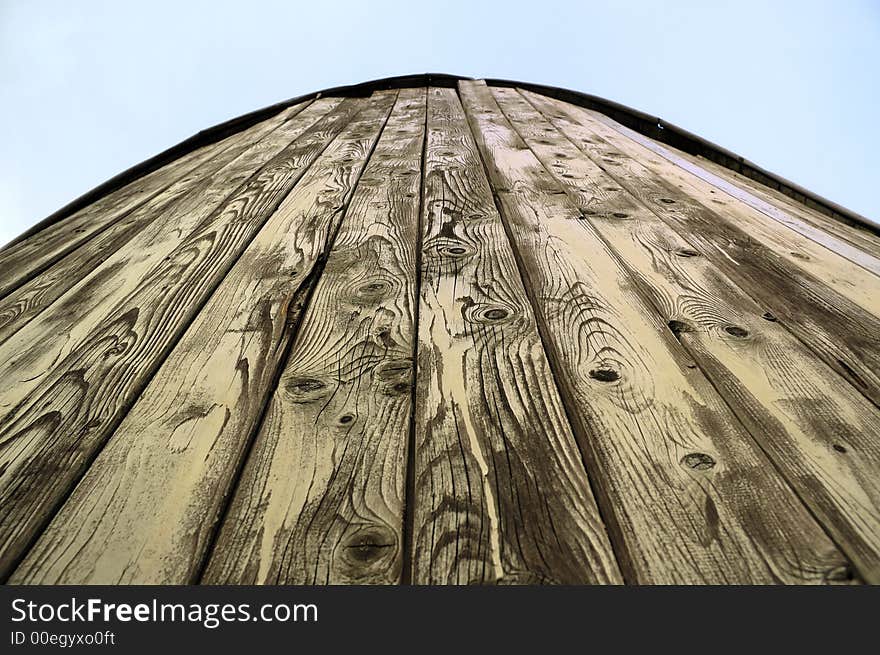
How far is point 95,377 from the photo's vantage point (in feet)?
3.42

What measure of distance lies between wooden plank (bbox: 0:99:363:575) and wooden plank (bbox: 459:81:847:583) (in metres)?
0.57

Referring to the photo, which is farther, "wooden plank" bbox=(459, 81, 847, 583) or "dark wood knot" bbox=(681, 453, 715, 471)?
"dark wood knot" bbox=(681, 453, 715, 471)

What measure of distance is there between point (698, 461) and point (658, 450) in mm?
43

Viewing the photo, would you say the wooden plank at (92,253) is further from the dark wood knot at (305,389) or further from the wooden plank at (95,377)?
the dark wood knot at (305,389)

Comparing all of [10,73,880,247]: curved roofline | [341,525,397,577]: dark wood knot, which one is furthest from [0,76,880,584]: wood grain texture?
[10,73,880,247]: curved roofline

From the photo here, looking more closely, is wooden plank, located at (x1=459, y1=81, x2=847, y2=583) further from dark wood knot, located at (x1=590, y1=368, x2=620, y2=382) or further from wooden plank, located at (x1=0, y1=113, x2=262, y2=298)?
wooden plank, located at (x1=0, y1=113, x2=262, y2=298)

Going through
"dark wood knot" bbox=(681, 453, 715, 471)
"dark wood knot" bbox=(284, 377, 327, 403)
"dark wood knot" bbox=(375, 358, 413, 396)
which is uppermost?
"dark wood knot" bbox=(375, 358, 413, 396)

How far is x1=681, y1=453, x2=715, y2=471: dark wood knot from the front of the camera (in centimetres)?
78

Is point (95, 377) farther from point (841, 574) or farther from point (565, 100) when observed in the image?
point (565, 100)

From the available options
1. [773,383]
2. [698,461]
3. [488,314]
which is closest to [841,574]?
[698,461]

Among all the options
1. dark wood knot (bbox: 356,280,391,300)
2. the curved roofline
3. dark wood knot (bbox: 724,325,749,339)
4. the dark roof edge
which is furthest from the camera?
the curved roofline

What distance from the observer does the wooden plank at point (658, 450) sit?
26.2 inches

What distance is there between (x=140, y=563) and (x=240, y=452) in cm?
17

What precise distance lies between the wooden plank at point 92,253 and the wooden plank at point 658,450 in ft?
2.88
